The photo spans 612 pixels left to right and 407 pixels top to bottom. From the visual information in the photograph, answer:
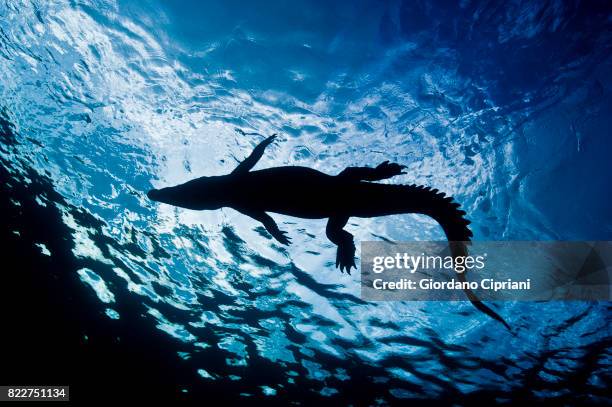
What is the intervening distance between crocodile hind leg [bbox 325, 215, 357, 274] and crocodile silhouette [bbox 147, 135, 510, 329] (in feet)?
0.48

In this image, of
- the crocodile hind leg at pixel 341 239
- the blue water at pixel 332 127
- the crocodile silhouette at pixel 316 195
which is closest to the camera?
the crocodile silhouette at pixel 316 195

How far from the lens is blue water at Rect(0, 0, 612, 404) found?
7.09 metres

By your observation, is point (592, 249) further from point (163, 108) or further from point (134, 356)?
point (134, 356)

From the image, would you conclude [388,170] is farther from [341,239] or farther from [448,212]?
[341,239]

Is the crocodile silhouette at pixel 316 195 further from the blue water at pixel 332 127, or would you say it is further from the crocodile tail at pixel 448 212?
the blue water at pixel 332 127

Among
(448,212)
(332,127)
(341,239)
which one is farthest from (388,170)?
(332,127)

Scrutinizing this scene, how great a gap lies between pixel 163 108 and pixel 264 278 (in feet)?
20.0

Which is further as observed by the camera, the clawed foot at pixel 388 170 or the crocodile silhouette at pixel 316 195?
the clawed foot at pixel 388 170

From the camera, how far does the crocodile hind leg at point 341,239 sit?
15.7ft

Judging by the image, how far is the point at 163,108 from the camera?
829 cm

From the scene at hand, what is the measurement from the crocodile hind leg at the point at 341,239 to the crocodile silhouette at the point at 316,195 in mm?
145

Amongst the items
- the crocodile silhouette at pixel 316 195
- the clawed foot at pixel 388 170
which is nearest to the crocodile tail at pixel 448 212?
the crocodile silhouette at pixel 316 195

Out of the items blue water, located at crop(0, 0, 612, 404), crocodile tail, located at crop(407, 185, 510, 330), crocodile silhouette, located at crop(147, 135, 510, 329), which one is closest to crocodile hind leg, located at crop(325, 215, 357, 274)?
Answer: crocodile silhouette, located at crop(147, 135, 510, 329)

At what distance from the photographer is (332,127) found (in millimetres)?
8078
